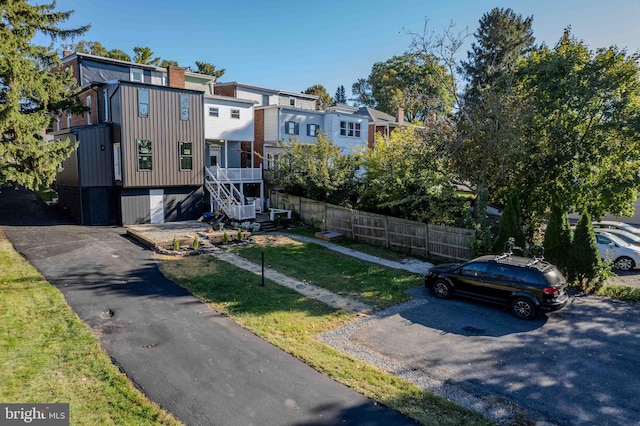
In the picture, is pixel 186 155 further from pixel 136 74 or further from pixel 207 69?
pixel 207 69

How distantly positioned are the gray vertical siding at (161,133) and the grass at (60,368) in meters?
12.1

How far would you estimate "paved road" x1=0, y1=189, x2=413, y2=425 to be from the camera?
6531mm

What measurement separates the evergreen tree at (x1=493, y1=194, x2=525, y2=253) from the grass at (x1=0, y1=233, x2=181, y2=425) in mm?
13424

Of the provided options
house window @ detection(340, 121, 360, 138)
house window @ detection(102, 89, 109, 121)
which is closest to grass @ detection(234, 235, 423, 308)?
house window @ detection(102, 89, 109, 121)

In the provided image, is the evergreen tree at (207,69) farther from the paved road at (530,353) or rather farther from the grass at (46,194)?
the paved road at (530,353)

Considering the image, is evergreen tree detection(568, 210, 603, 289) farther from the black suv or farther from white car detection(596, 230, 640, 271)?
white car detection(596, 230, 640, 271)

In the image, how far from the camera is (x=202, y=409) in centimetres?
651

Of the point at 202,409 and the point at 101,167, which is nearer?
the point at 202,409

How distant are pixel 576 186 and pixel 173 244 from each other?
18.3 meters

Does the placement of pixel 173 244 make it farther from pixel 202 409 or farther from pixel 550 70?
pixel 550 70

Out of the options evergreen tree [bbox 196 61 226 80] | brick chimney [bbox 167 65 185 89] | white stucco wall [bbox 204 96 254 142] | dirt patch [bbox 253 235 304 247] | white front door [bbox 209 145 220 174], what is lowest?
dirt patch [bbox 253 235 304 247]

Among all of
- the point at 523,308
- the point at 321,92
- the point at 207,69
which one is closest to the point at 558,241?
the point at 523,308

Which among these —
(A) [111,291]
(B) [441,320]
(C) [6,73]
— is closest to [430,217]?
(B) [441,320]

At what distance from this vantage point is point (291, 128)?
30.5m
